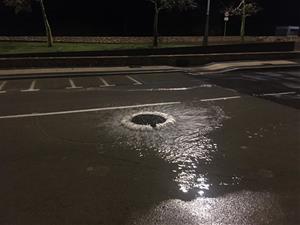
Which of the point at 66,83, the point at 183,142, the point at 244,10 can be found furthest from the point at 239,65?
the point at 183,142

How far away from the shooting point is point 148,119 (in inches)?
364

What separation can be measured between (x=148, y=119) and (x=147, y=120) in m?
0.09

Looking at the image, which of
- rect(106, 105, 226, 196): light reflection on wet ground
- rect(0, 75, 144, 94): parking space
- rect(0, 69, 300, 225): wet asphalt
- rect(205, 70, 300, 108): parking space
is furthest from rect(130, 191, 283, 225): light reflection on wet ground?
rect(0, 75, 144, 94): parking space

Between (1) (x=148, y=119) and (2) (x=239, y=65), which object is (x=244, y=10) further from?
(1) (x=148, y=119)

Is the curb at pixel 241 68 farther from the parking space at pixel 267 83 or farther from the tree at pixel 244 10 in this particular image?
the tree at pixel 244 10

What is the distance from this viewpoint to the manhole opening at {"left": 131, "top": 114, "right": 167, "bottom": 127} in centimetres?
888

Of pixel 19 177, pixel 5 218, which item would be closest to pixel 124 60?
pixel 19 177

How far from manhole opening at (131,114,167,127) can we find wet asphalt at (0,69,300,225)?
46cm

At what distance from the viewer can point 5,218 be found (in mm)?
4598

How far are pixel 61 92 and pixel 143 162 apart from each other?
7.21m

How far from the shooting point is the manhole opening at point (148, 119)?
8.88m

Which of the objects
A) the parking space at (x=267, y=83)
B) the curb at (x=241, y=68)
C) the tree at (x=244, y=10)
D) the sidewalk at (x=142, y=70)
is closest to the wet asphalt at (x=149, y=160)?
the parking space at (x=267, y=83)

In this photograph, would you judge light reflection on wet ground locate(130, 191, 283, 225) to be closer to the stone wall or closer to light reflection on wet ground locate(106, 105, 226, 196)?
light reflection on wet ground locate(106, 105, 226, 196)

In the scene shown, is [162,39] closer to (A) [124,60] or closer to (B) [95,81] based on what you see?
(A) [124,60]
